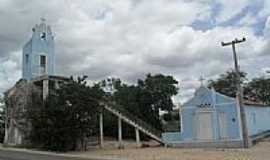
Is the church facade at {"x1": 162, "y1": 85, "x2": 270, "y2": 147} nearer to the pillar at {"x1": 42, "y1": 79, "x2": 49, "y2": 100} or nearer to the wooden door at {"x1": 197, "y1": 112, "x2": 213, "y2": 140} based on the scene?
the wooden door at {"x1": 197, "y1": 112, "x2": 213, "y2": 140}

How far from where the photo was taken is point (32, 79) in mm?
38031

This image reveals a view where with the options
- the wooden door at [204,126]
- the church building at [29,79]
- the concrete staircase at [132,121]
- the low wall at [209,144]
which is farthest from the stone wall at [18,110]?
the wooden door at [204,126]

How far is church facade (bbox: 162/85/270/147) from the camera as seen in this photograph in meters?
31.4

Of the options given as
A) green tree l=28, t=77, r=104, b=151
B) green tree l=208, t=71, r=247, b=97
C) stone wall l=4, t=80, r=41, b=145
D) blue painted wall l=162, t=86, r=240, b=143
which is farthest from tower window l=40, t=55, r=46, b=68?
green tree l=208, t=71, r=247, b=97

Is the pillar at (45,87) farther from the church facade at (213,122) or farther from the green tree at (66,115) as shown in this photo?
the church facade at (213,122)

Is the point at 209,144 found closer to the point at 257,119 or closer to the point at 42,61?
the point at 257,119

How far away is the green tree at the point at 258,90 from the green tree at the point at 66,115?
1194 inches

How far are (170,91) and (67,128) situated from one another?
21243mm

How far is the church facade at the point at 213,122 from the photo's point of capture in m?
31.4

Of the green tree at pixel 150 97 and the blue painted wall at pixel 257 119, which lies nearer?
the blue painted wall at pixel 257 119

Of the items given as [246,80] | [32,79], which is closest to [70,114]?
[32,79]

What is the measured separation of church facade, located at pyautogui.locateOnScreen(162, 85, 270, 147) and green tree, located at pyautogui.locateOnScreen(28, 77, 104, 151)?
8929 mm

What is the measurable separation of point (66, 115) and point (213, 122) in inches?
505

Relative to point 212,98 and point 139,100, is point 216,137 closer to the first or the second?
point 212,98
